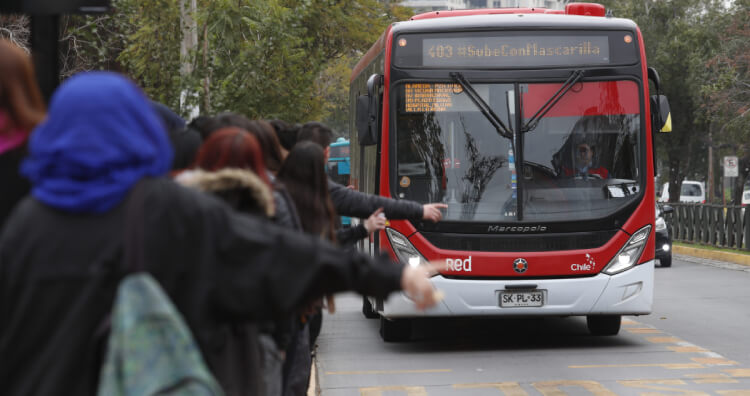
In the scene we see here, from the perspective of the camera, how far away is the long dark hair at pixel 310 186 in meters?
5.41

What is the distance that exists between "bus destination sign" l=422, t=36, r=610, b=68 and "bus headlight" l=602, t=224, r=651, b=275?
5.48ft

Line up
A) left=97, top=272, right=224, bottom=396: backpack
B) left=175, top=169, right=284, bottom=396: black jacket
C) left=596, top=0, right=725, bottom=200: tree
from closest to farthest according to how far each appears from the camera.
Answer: left=97, top=272, right=224, bottom=396: backpack → left=175, top=169, right=284, bottom=396: black jacket → left=596, top=0, right=725, bottom=200: tree

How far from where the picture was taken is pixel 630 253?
10.3 metres

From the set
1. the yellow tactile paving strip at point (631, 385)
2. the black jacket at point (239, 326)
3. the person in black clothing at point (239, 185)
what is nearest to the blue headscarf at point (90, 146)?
the black jacket at point (239, 326)

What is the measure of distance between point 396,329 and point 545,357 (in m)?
1.78

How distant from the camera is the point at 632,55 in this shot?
34.8 ft

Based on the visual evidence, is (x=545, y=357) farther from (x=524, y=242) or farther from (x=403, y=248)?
(x=403, y=248)

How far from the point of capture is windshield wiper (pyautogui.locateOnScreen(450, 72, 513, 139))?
1031cm

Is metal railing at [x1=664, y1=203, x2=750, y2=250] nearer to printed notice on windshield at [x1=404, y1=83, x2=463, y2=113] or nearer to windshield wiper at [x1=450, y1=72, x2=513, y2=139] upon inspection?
windshield wiper at [x1=450, y1=72, x2=513, y2=139]

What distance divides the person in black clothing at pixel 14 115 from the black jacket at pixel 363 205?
356 centimetres

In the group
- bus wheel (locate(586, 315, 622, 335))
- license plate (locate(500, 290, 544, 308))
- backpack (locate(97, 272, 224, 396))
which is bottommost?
bus wheel (locate(586, 315, 622, 335))

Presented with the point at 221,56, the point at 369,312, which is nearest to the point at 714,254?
the point at 369,312

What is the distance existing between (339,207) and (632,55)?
5010 millimetres

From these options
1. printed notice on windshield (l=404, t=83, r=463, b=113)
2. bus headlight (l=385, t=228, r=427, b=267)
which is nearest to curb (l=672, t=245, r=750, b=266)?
printed notice on windshield (l=404, t=83, r=463, b=113)
